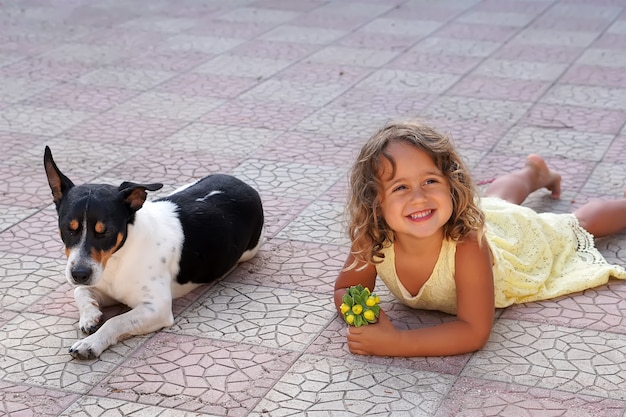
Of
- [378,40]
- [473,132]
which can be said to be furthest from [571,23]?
[473,132]

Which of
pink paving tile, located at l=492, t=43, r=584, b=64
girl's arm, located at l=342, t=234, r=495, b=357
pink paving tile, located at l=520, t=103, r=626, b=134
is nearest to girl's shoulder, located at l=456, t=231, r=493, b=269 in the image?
girl's arm, located at l=342, t=234, r=495, b=357

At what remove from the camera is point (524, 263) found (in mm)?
4164

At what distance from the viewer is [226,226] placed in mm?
4242

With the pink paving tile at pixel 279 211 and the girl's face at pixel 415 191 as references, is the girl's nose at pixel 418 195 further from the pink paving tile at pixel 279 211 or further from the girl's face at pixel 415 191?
the pink paving tile at pixel 279 211

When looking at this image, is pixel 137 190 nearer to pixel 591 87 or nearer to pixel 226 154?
pixel 226 154

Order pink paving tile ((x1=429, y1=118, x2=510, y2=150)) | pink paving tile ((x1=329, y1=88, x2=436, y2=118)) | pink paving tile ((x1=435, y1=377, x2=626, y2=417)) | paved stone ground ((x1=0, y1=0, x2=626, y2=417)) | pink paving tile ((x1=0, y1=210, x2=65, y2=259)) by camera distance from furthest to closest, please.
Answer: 1. pink paving tile ((x1=329, y1=88, x2=436, y2=118))
2. pink paving tile ((x1=429, y1=118, x2=510, y2=150))
3. pink paving tile ((x1=0, y1=210, x2=65, y2=259))
4. paved stone ground ((x1=0, y1=0, x2=626, y2=417))
5. pink paving tile ((x1=435, y1=377, x2=626, y2=417))

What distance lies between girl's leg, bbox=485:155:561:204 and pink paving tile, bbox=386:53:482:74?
2838mm

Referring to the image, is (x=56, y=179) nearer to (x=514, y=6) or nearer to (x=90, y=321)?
(x=90, y=321)

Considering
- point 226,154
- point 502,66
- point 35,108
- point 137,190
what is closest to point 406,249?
point 137,190

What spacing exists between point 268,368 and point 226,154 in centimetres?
257

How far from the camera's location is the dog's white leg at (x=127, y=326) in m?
3.67

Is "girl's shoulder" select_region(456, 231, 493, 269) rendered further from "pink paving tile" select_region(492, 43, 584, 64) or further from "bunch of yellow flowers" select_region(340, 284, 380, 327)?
"pink paving tile" select_region(492, 43, 584, 64)

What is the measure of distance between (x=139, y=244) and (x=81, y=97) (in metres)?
3.53

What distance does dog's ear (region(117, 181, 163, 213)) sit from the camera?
382 cm
